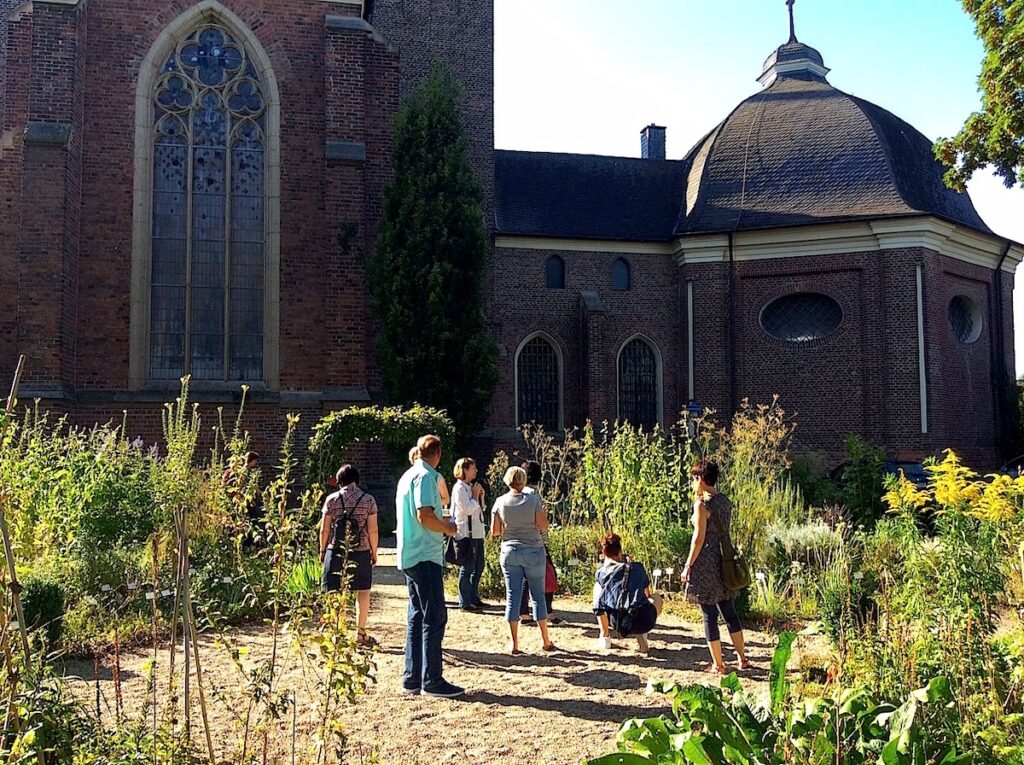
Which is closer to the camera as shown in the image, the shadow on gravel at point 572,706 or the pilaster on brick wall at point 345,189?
the shadow on gravel at point 572,706

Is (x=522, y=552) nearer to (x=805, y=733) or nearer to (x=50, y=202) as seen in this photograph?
(x=805, y=733)

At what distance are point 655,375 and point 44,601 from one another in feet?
63.8

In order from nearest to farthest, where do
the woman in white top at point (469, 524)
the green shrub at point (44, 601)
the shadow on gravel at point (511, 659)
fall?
the green shrub at point (44, 601)
the shadow on gravel at point (511, 659)
the woman in white top at point (469, 524)

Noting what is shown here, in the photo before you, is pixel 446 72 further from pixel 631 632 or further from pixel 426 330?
pixel 631 632

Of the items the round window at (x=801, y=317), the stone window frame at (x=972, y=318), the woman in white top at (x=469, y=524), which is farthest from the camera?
the stone window frame at (x=972, y=318)

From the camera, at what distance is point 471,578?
916 cm

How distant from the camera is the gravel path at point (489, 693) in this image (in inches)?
194

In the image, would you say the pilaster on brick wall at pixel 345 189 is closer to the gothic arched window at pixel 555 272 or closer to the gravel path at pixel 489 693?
the gravel path at pixel 489 693

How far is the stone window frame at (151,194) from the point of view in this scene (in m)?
16.3

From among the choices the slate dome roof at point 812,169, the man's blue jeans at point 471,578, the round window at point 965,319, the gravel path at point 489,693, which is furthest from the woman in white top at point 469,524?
the round window at point 965,319

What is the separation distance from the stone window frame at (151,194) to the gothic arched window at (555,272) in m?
9.05

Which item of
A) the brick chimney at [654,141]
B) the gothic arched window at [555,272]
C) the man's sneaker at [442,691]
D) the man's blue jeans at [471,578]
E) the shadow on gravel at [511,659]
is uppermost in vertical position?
the brick chimney at [654,141]

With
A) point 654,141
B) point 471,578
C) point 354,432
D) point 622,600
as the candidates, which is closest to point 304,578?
point 471,578

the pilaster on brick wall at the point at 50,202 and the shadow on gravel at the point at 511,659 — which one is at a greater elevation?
the pilaster on brick wall at the point at 50,202
